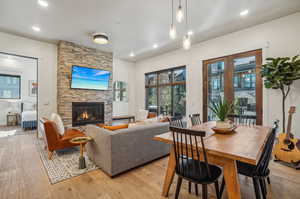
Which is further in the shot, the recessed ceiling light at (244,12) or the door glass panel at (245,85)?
the door glass panel at (245,85)

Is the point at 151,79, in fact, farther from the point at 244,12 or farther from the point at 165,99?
Answer: the point at 244,12

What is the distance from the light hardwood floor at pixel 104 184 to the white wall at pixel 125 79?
4215 millimetres

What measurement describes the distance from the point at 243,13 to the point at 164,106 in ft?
13.4

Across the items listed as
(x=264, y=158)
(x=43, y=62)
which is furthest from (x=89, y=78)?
(x=264, y=158)

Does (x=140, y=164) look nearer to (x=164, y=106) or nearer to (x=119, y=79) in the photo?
(x=164, y=106)

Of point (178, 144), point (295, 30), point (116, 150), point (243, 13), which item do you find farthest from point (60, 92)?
point (295, 30)

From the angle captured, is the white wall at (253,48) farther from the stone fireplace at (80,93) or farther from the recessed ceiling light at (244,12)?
the stone fireplace at (80,93)

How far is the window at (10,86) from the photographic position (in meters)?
6.69

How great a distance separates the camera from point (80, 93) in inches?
199

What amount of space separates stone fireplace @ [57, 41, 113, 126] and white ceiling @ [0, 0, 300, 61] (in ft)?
1.79

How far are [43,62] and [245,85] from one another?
6.48 metres

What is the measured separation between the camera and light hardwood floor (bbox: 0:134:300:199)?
1816 millimetres

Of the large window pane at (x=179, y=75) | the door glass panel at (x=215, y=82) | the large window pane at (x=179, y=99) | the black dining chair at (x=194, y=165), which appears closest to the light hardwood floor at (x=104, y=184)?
the black dining chair at (x=194, y=165)

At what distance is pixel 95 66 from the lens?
5395 millimetres
